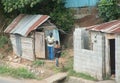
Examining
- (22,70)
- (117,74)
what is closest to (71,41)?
(22,70)

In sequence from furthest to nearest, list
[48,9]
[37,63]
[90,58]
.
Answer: [48,9], [37,63], [90,58]

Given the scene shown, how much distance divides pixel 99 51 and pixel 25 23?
215 inches

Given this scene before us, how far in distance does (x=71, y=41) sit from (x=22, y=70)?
131 inches

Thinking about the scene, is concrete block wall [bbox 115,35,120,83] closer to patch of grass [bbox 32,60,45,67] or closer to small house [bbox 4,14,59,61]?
patch of grass [bbox 32,60,45,67]

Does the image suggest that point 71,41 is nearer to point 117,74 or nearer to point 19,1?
point 19,1

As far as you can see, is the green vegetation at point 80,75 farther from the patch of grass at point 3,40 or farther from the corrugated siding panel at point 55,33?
the patch of grass at point 3,40

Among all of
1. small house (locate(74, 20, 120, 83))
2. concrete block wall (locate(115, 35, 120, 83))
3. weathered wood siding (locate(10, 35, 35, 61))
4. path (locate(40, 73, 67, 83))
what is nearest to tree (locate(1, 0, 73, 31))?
weathered wood siding (locate(10, 35, 35, 61))

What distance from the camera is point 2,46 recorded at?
22.1m

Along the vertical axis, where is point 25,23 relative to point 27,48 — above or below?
above

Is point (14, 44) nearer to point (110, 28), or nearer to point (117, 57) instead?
point (110, 28)

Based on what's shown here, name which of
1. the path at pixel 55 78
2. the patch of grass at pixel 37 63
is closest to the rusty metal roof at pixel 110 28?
the path at pixel 55 78

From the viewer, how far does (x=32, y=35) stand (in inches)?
782

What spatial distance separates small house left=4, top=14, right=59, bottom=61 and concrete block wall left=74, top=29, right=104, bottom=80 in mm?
2537

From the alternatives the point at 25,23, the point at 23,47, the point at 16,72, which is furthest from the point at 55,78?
the point at 25,23
